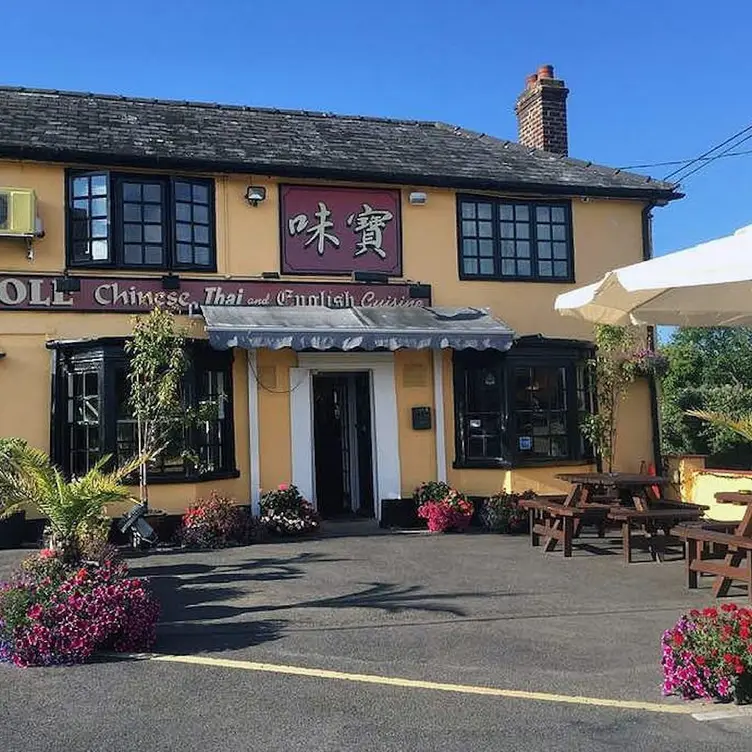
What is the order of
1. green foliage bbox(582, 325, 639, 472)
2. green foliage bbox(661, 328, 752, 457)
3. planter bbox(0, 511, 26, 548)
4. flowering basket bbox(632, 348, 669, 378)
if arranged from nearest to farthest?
planter bbox(0, 511, 26, 548), green foliage bbox(582, 325, 639, 472), flowering basket bbox(632, 348, 669, 378), green foliage bbox(661, 328, 752, 457)

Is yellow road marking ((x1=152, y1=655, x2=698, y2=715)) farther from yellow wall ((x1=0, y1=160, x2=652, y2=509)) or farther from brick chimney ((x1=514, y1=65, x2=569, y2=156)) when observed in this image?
brick chimney ((x1=514, y1=65, x2=569, y2=156))

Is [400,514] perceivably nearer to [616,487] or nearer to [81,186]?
[616,487]

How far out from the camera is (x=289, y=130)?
14.6m

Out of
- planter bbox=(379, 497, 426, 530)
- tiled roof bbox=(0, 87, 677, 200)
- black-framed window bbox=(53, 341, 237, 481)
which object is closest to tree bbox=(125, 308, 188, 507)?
black-framed window bbox=(53, 341, 237, 481)

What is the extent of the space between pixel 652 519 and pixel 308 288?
19.5 ft

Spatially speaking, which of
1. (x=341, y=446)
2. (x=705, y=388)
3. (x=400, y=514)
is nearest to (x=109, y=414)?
(x=341, y=446)

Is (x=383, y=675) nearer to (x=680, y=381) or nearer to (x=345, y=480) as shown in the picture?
(x=345, y=480)

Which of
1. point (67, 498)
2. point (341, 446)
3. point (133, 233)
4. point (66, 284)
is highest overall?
point (133, 233)

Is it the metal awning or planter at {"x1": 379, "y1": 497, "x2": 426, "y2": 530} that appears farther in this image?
planter at {"x1": 379, "y1": 497, "x2": 426, "y2": 530}

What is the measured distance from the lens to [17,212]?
11.6 meters

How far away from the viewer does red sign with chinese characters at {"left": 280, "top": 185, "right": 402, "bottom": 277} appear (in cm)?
1304

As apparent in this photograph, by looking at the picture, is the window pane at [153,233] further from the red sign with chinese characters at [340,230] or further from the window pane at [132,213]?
the red sign with chinese characters at [340,230]

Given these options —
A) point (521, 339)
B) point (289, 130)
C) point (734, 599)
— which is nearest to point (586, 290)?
point (734, 599)

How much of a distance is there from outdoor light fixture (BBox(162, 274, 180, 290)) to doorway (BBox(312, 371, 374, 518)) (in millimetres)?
2802
